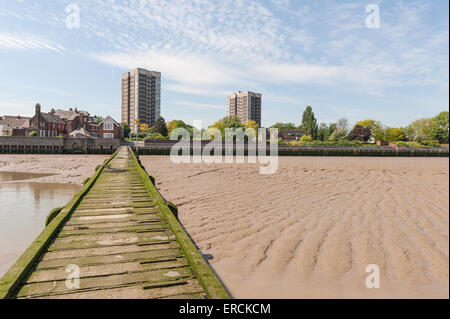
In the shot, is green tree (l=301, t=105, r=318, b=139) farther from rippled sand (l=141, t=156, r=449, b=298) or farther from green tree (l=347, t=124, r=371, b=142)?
rippled sand (l=141, t=156, r=449, b=298)

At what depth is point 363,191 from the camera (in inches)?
598

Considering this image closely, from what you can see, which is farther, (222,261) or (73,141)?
(73,141)

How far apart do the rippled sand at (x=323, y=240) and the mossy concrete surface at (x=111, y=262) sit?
173cm

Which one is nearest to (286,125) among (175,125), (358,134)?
(358,134)

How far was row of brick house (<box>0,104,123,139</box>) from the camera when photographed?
244ft

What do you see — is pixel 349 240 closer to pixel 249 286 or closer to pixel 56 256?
pixel 249 286

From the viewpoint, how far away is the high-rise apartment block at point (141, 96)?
15225cm

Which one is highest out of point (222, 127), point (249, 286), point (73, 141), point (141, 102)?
point (141, 102)

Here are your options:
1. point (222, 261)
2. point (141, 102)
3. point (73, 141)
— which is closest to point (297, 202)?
point (222, 261)

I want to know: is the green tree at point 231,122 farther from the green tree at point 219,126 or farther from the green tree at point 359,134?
the green tree at point 359,134

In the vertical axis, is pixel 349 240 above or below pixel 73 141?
below

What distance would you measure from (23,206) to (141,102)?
488 ft

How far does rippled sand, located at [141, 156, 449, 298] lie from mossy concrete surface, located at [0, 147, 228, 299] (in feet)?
5.67
